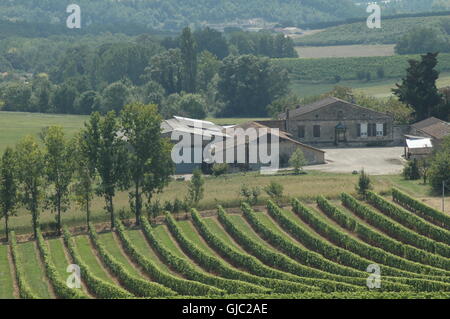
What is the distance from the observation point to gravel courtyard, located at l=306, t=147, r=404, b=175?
263ft

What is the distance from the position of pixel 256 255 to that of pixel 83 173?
1520cm

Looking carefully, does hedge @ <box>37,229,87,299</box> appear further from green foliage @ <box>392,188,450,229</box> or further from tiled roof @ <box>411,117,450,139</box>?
tiled roof @ <box>411,117,450,139</box>

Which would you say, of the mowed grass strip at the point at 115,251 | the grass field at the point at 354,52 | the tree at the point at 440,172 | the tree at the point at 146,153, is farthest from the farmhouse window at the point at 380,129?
the grass field at the point at 354,52

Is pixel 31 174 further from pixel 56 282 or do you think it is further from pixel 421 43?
pixel 421 43

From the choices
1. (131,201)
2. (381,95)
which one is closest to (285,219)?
(131,201)

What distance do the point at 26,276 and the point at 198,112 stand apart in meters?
72.1

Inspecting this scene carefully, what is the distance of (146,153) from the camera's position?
67438 millimetres

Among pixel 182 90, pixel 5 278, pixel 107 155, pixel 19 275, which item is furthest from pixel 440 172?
pixel 182 90

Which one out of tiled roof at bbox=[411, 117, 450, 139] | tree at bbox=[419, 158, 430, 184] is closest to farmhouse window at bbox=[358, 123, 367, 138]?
tiled roof at bbox=[411, 117, 450, 139]

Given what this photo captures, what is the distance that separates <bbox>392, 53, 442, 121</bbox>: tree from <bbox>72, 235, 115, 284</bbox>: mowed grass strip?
43.8 metres

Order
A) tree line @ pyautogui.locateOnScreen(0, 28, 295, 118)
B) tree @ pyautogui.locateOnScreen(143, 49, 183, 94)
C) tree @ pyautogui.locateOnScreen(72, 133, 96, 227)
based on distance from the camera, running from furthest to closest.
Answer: tree @ pyautogui.locateOnScreen(143, 49, 183, 94) < tree line @ pyautogui.locateOnScreen(0, 28, 295, 118) < tree @ pyautogui.locateOnScreen(72, 133, 96, 227)

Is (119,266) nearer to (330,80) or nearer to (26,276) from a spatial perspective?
(26,276)

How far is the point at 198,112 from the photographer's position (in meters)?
124

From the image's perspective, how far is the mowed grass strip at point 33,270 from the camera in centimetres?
5014
